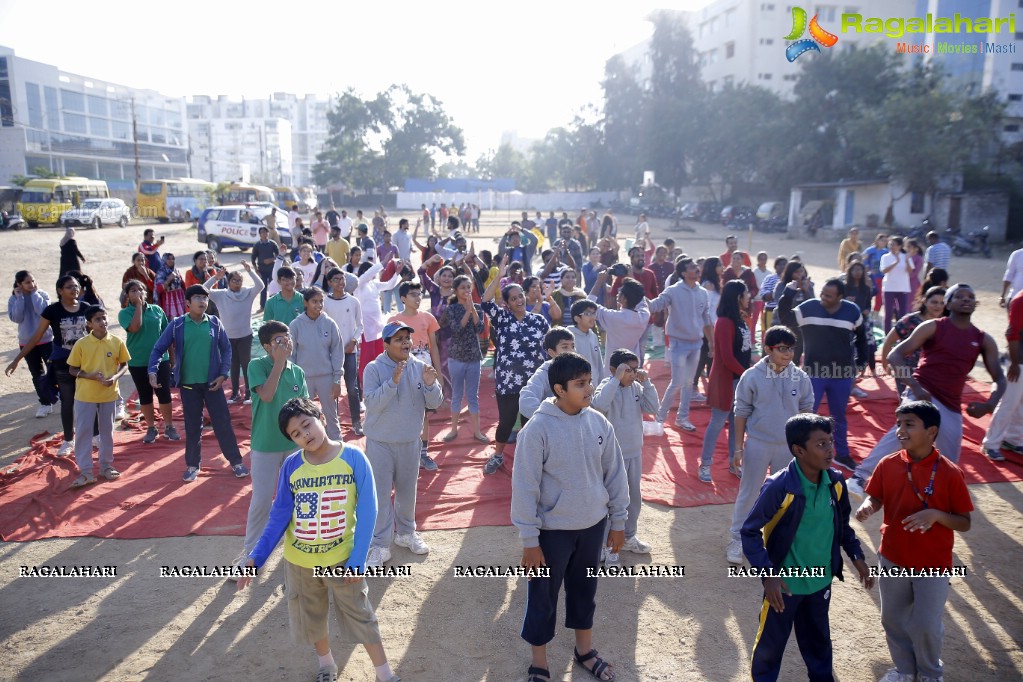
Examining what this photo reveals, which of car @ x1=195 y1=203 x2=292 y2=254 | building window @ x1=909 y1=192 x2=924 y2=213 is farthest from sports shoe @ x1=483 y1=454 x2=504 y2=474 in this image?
building window @ x1=909 y1=192 x2=924 y2=213

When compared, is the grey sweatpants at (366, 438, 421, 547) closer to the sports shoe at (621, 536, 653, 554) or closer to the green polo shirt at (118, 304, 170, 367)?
the sports shoe at (621, 536, 653, 554)

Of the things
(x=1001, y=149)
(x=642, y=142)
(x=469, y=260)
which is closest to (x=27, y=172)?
(x=642, y=142)

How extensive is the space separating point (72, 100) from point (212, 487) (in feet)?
247

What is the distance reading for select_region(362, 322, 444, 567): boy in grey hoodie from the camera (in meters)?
4.78

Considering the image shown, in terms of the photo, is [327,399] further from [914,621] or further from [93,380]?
[914,621]

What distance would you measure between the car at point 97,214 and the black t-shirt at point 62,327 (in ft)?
101

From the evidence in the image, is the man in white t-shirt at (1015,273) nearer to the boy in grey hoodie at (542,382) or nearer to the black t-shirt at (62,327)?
the boy in grey hoodie at (542,382)

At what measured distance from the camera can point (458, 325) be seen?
7105 millimetres

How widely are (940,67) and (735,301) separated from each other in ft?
123

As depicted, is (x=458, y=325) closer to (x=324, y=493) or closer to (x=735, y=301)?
(x=735, y=301)

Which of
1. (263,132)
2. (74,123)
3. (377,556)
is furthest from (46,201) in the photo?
(263,132)

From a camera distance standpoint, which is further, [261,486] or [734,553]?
[734,553]

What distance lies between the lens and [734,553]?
5.04m

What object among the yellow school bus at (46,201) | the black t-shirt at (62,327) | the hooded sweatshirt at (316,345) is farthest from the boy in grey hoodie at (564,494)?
the yellow school bus at (46,201)
